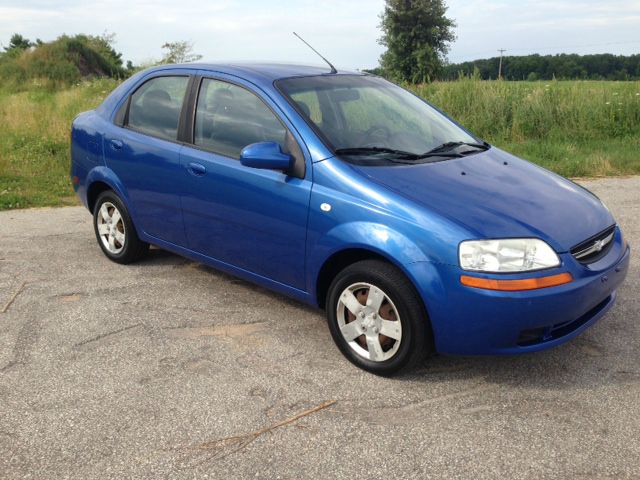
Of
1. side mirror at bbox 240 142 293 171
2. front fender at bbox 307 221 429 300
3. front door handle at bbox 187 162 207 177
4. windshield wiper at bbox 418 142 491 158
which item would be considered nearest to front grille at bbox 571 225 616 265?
front fender at bbox 307 221 429 300

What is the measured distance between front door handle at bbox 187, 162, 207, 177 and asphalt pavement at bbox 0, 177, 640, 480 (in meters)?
0.94

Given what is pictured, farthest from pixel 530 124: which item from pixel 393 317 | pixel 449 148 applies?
pixel 393 317

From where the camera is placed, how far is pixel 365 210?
3713 millimetres

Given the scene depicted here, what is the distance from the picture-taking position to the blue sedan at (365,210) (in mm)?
3463

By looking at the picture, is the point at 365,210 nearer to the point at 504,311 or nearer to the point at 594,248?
the point at 504,311

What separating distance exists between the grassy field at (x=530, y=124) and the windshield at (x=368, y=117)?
234 inches

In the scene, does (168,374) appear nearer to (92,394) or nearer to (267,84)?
(92,394)

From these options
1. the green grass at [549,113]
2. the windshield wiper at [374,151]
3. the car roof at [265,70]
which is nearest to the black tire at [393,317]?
the windshield wiper at [374,151]

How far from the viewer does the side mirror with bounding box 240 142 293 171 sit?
3973mm

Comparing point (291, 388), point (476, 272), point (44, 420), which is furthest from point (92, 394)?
point (476, 272)

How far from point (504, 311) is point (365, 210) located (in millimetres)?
891

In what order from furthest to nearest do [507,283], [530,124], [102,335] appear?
[530,124] < [102,335] < [507,283]

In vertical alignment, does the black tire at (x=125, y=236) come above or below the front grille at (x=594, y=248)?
below

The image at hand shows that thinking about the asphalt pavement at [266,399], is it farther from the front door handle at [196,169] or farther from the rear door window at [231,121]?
the rear door window at [231,121]
